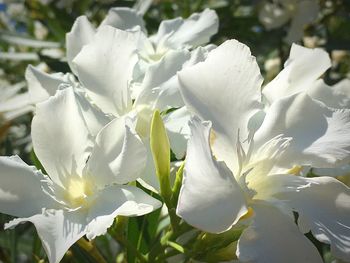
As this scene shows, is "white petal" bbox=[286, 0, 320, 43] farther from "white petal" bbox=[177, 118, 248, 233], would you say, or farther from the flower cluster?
"white petal" bbox=[177, 118, 248, 233]

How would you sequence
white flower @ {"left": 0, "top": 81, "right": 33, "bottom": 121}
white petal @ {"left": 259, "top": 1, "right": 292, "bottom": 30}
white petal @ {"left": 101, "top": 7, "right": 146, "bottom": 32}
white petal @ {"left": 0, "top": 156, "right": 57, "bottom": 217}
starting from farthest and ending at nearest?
white petal @ {"left": 259, "top": 1, "right": 292, "bottom": 30}, white flower @ {"left": 0, "top": 81, "right": 33, "bottom": 121}, white petal @ {"left": 101, "top": 7, "right": 146, "bottom": 32}, white petal @ {"left": 0, "top": 156, "right": 57, "bottom": 217}

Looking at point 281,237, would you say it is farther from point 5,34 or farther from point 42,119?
point 5,34

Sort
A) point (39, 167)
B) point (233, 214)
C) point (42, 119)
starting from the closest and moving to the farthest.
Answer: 1. point (233, 214)
2. point (42, 119)
3. point (39, 167)

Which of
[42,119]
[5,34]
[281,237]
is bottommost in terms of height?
[5,34]

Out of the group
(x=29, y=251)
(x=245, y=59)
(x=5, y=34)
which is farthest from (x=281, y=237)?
(x=5, y=34)

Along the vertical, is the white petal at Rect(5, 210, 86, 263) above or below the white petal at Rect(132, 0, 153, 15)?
above

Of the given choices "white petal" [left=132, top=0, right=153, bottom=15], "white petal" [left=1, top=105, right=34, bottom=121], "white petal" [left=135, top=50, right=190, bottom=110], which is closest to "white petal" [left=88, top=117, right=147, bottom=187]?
"white petal" [left=135, top=50, right=190, bottom=110]

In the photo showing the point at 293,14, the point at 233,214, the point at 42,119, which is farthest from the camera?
the point at 293,14

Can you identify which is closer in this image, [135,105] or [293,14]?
[135,105]
